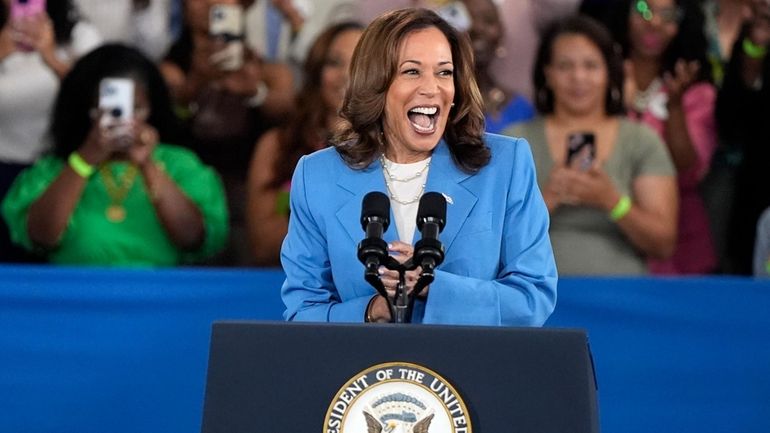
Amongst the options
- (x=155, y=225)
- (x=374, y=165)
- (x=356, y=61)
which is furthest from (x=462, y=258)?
(x=155, y=225)

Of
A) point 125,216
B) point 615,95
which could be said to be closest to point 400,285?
point 125,216

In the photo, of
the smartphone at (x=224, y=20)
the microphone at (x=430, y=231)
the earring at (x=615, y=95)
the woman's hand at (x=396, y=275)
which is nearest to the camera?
the microphone at (x=430, y=231)

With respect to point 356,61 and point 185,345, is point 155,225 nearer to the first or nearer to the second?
point 185,345

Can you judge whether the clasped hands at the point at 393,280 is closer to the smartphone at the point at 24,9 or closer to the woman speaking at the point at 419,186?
the woman speaking at the point at 419,186

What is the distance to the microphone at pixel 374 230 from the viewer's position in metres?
2.32

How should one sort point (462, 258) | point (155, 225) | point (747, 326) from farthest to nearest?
point (155, 225)
point (747, 326)
point (462, 258)

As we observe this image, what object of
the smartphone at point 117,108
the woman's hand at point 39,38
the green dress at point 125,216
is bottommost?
the green dress at point 125,216

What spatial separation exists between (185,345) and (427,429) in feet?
6.75

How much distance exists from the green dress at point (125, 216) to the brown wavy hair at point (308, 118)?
273 mm

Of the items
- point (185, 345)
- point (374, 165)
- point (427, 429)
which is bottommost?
point (427, 429)

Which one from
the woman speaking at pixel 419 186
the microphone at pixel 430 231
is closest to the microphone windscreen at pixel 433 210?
the microphone at pixel 430 231

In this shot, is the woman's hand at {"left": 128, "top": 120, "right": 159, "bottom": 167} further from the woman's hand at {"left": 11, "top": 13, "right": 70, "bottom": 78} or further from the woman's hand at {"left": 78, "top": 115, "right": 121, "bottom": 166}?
the woman's hand at {"left": 11, "top": 13, "right": 70, "bottom": 78}

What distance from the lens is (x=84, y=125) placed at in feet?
17.2

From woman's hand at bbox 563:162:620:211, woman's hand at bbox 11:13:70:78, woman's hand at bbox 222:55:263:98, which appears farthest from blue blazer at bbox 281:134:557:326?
woman's hand at bbox 11:13:70:78
